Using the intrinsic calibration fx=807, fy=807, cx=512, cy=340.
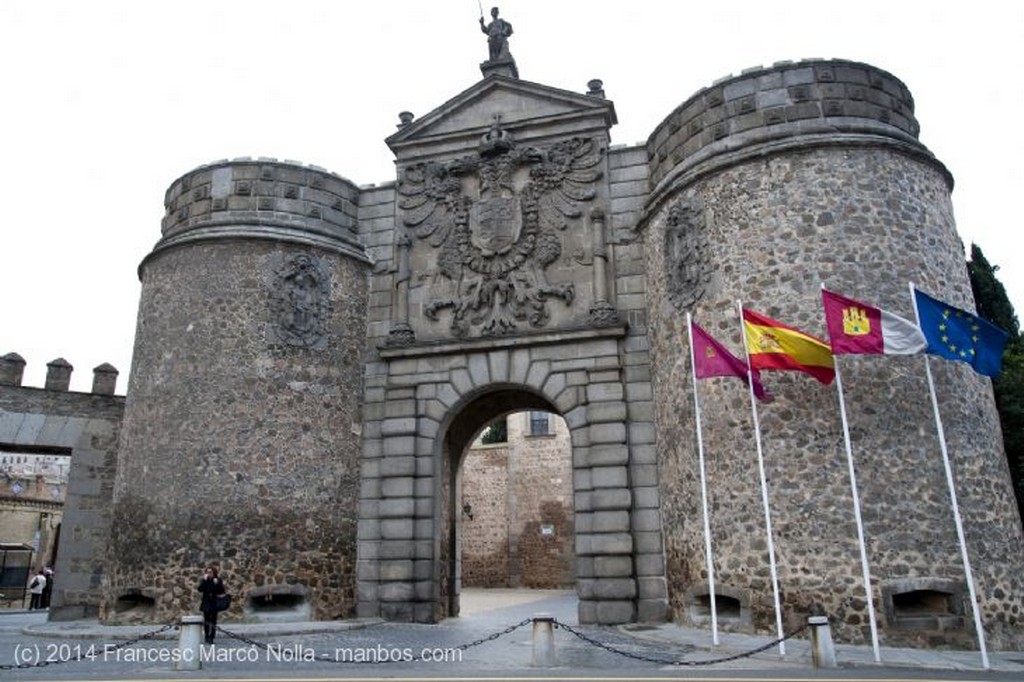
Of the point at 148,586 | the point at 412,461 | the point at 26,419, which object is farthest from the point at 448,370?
the point at 26,419

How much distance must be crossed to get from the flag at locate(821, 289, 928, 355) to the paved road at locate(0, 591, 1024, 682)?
3854 mm

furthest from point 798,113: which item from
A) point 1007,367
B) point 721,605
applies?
point 1007,367

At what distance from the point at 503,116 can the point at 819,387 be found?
29.0 feet

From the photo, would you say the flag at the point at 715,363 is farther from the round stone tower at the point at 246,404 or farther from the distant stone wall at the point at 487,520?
the distant stone wall at the point at 487,520

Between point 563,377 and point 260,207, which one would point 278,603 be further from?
point 260,207

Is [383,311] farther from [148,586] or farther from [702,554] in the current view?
[702,554]

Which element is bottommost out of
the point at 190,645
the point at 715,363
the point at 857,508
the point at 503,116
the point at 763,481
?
the point at 190,645

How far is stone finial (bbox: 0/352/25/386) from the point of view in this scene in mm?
17625

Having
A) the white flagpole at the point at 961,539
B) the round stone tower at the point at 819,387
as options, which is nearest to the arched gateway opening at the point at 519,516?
the round stone tower at the point at 819,387

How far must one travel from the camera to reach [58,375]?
18.0 meters

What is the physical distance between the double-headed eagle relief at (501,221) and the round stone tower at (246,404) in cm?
203

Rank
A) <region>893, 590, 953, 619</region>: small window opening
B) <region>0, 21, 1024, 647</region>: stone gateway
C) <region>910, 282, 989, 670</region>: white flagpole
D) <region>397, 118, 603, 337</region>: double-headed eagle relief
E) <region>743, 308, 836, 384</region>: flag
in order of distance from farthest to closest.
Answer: <region>397, 118, 603, 337</region>: double-headed eagle relief, <region>0, 21, 1024, 647</region>: stone gateway, <region>743, 308, 836, 384</region>: flag, <region>893, 590, 953, 619</region>: small window opening, <region>910, 282, 989, 670</region>: white flagpole

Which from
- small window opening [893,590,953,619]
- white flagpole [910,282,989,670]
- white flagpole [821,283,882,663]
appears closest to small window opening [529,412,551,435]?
white flagpole [821,283,882,663]

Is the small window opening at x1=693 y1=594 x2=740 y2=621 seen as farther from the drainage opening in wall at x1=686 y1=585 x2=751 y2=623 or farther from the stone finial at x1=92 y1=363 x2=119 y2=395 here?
the stone finial at x1=92 y1=363 x2=119 y2=395
